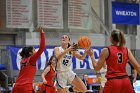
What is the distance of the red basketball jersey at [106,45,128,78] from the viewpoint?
717 centimetres

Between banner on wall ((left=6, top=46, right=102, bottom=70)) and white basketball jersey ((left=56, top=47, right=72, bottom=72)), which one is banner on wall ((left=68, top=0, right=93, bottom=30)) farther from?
white basketball jersey ((left=56, top=47, right=72, bottom=72))

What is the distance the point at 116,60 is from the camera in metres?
7.18

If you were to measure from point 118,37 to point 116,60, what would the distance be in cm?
39

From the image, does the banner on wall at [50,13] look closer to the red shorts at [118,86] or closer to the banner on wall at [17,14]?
the banner on wall at [17,14]

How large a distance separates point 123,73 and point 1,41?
1061 centimetres

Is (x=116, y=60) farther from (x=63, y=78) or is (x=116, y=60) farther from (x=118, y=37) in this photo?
(x=63, y=78)

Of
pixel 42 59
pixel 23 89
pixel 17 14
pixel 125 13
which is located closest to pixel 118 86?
pixel 23 89

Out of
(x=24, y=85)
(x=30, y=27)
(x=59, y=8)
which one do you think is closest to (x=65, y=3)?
(x=59, y=8)

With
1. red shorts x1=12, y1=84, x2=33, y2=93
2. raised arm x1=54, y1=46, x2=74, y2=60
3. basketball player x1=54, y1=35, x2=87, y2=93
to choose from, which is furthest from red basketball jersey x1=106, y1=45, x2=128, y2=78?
basketball player x1=54, y1=35, x2=87, y2=93

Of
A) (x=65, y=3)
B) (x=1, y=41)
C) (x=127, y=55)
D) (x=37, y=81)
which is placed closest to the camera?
Result: (x=127, y=55)

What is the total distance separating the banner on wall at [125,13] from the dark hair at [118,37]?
12896mm

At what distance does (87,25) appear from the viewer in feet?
62.3

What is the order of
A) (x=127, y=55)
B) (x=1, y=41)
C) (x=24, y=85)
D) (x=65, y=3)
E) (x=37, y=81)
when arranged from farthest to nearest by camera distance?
(x=65, y=3) → (x=1, y=41) → (x=37, y=81) → (x=24, y=85) → (x=127, y=55)

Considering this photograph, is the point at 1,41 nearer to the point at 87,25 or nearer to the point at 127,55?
the point at 87,25
